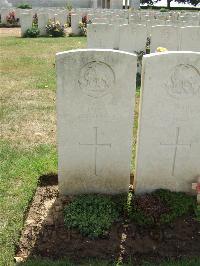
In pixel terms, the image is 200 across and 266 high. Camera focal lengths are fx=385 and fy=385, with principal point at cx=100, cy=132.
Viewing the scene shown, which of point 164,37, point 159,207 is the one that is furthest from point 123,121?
point 164,37

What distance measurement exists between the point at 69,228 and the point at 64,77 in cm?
153

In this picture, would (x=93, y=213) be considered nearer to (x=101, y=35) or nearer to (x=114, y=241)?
(x=114, y=241)

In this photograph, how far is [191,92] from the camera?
3992 millimetres

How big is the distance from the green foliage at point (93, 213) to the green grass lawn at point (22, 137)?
420mm

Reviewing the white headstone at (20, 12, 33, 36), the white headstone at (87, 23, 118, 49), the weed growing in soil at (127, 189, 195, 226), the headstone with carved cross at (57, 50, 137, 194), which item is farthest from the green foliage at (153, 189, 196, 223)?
the white headstone at (20, 12, 33, 36)

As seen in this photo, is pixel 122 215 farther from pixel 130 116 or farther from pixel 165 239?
pixel 130 116

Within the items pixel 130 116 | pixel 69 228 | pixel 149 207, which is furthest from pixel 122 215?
pixel 130 116

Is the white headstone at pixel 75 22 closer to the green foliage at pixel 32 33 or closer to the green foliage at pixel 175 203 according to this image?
the green foliage at pixel 32 33

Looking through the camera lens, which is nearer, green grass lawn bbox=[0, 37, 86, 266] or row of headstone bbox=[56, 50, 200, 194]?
row of headstone bbox=[56, 50, 200, 194]

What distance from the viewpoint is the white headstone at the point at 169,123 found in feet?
12.7

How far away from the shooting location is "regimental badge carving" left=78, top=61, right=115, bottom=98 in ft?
12.7

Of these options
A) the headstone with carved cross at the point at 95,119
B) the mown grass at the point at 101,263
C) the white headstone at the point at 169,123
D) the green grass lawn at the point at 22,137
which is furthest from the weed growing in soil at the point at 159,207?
the green grass lawn at the point at 22,137

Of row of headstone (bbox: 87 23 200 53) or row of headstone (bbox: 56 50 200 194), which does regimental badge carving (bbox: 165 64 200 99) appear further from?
row of headstone (bbox: 87 23 200 53)

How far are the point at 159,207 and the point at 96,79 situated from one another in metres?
1.50
